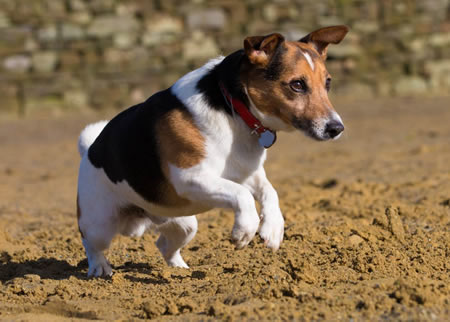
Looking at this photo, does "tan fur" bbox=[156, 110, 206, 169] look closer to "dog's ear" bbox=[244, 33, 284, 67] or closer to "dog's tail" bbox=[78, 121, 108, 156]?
"dog's ear" bbox=[244, 33, 284, 67]

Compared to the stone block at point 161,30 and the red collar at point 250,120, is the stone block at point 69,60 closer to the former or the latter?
the stone block at point 161,30

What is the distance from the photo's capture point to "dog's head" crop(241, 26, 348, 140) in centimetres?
445

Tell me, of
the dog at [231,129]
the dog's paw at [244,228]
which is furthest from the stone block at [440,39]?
the dog's paw at [244,228]

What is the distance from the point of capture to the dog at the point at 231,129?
4.45 meters

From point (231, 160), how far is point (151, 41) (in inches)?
439

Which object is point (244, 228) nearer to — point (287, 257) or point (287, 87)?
point (287, 257)

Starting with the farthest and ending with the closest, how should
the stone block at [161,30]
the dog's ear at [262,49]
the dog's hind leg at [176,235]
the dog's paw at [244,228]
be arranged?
the stone block at [161,30] < the dog's hind leg at [176,235] < the dog's ear at [262,49] < the dog's paw at [244,228]

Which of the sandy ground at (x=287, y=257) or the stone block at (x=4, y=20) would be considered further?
the stone block at (x=4, y=20)

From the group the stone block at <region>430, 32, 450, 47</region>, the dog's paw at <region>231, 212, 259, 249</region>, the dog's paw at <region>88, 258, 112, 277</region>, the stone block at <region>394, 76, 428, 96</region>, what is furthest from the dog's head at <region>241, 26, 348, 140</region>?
the stone block at <region>430, 32, 450, 47</region>

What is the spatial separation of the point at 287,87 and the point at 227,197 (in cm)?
74

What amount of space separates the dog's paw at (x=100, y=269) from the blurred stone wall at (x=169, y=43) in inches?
389

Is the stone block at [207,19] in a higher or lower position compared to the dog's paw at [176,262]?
lower

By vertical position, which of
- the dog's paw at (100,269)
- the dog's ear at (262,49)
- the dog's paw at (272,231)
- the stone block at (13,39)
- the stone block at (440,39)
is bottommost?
the stone block at (440,39)

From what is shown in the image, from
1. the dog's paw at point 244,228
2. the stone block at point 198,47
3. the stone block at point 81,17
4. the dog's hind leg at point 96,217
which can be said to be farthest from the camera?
the stone block at point 198,47
